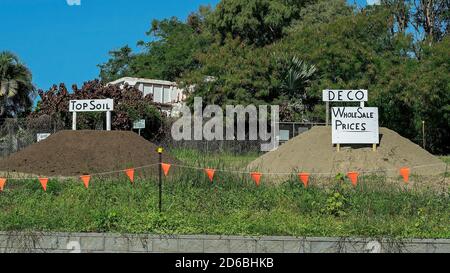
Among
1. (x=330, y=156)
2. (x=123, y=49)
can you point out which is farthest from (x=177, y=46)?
(x=330, y=156)

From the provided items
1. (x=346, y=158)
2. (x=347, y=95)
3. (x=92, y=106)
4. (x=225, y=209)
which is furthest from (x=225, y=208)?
(x=92, y=106)

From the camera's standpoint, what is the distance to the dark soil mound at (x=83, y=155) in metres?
18.8

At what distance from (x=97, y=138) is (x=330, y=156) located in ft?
26.6

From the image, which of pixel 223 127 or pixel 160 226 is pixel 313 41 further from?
pixel 160 226

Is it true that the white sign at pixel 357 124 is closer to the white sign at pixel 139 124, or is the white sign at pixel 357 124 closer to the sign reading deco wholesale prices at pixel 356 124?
the sign reading deco wholesale prices at pixel 356 124

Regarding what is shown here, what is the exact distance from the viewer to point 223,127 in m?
33.4

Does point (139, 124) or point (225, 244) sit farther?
point (139, 124)

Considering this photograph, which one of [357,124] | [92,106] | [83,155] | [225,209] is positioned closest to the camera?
[225,209]

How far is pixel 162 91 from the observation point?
4250cm

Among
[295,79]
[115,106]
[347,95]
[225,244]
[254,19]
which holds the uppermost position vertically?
[254,19]

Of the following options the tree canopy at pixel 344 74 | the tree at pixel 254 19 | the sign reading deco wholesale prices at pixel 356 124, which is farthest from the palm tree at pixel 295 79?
the sign reading deco wholesale prices at pixel 356 124

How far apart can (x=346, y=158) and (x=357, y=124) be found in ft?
3.72

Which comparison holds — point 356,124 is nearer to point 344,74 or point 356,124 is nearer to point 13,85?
point 344,74

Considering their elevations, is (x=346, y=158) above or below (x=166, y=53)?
below
